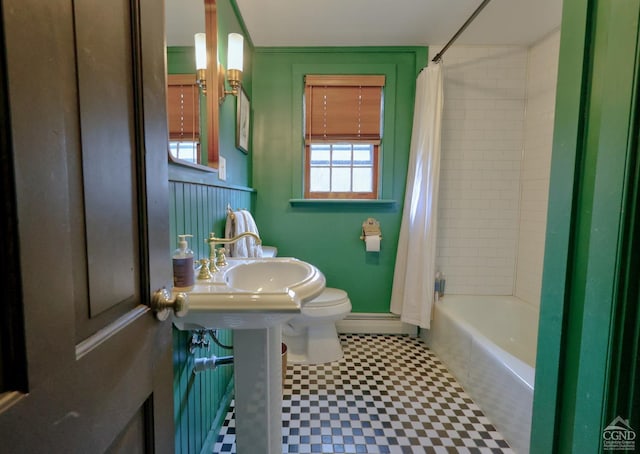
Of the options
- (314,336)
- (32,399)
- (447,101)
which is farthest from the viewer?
(447,101)

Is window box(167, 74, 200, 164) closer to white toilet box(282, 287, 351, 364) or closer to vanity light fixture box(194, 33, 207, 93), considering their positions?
vanity light fixture box(194, 33, 207, 93)

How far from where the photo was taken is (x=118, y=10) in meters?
0.46

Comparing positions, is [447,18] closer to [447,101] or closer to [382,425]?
[447,101]

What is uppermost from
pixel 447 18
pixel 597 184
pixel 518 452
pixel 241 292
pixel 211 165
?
pixel 447 18

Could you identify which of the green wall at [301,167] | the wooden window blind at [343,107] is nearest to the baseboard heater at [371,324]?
the green wall at [301,167]

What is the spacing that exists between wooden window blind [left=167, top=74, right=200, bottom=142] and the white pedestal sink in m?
0.55

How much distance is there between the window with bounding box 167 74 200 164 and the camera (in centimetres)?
111

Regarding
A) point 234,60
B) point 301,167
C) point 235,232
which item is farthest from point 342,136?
point 235,232

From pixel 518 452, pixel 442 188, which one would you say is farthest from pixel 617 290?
pixel 442 188

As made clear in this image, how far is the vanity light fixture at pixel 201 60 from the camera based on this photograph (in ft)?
4.05

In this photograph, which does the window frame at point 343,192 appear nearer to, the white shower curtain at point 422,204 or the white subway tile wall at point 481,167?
the white shower curtain at point 422,204

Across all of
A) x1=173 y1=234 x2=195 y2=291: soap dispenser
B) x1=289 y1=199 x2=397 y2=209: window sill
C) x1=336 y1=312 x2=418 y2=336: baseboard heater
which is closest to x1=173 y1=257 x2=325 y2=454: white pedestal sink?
x1=173 y1=234 x2=195 y2=291: soap dispenser

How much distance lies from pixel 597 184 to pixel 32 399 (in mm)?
981

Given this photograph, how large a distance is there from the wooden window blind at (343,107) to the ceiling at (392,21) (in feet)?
0.94
